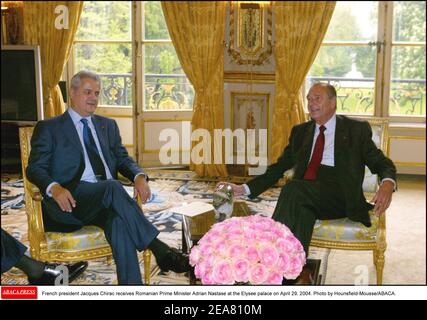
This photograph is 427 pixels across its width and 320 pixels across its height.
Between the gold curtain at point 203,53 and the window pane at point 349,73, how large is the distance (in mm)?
1033

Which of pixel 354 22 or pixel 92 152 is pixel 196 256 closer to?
pixel 92 152

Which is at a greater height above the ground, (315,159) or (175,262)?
(315,159)

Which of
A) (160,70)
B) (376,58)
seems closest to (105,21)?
(160,70)

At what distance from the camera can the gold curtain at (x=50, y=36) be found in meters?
6.32

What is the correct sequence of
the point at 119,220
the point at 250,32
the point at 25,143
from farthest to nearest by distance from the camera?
the point at 250,32
the point at 25,143
the point at 119,220

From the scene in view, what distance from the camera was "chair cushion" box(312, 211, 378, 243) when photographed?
9.73 feet

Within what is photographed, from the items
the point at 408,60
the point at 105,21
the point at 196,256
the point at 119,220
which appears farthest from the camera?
the point at 105,21

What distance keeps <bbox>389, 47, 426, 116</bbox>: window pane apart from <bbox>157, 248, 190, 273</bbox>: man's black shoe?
3.87 m

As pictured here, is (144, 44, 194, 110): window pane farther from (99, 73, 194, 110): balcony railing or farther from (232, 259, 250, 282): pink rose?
(232, 259, 250, 282): pink rose

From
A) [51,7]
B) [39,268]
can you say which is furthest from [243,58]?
[39,268]

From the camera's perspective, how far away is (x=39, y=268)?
2.73m

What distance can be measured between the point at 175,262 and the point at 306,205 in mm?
725

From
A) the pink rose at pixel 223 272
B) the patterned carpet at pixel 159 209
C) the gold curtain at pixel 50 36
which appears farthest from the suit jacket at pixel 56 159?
the gold curtain at pixel 50 36

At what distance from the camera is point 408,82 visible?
607 centimetres
